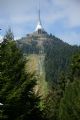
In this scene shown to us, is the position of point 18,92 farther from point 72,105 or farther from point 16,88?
point 72,105

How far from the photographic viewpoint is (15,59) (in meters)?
39.6

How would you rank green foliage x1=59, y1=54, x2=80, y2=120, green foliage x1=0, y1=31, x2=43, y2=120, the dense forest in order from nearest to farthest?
the dense forest, green foliage x1=0, y1=31, x2=43, y2=120, green foliage x1=59, y1=54, x2=80, y2=120

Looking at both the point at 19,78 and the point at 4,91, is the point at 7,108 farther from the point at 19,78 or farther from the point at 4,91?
the point at 19,78

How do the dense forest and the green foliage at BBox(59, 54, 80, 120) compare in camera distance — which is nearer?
the dense forest

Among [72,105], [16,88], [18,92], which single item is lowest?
[72,105]

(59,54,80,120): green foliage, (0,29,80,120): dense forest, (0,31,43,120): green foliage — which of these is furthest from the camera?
(59,54,80,120): green foliage

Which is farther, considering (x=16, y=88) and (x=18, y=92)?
(x=16, y=88)

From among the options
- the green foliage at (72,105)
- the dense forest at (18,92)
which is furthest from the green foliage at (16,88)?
the green foliage at (72,105)

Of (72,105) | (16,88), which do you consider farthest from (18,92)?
(72,105)

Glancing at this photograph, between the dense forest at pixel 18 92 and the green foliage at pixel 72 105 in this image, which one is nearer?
the dense forest at pixel 18 92

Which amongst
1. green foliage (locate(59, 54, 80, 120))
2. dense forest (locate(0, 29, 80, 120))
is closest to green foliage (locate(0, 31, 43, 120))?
dense forest (locate(0, 29, 80, 120))

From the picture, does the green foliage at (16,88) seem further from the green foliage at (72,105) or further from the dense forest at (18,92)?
the green foliage at (72,105)

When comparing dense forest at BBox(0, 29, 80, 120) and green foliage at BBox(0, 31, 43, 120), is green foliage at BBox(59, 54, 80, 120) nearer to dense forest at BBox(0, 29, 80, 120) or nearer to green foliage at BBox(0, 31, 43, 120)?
dense forest at BBox(0, 29, 80, 120)

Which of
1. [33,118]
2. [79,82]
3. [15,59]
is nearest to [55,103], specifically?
[79,82]
